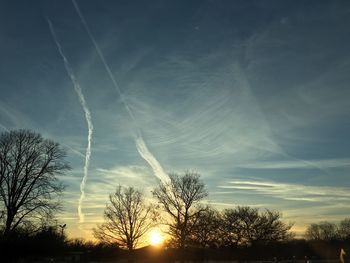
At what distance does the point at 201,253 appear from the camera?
62.6 metres

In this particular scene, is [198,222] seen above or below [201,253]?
above

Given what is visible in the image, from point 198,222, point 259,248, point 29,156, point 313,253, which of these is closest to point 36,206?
point 29,156

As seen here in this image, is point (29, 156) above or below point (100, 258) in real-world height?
above

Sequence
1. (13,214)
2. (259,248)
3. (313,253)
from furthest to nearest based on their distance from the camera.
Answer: (313,253) < (259,248) < (13,214)

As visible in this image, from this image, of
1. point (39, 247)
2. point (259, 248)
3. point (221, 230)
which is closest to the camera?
point (39, 247)

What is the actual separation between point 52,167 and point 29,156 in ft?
8.50

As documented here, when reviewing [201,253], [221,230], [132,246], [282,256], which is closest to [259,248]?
[282,256]

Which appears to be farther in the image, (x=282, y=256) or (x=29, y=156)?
(x=282, y=256)

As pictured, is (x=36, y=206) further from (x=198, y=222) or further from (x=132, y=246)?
(x=132, y=246)

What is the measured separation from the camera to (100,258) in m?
77.1

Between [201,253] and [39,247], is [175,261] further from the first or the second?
[39,247]

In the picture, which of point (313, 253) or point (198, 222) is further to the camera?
point (313, 253)

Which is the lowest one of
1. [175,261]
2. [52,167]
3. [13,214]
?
[175,261]

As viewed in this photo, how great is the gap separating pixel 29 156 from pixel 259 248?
2283 inches
